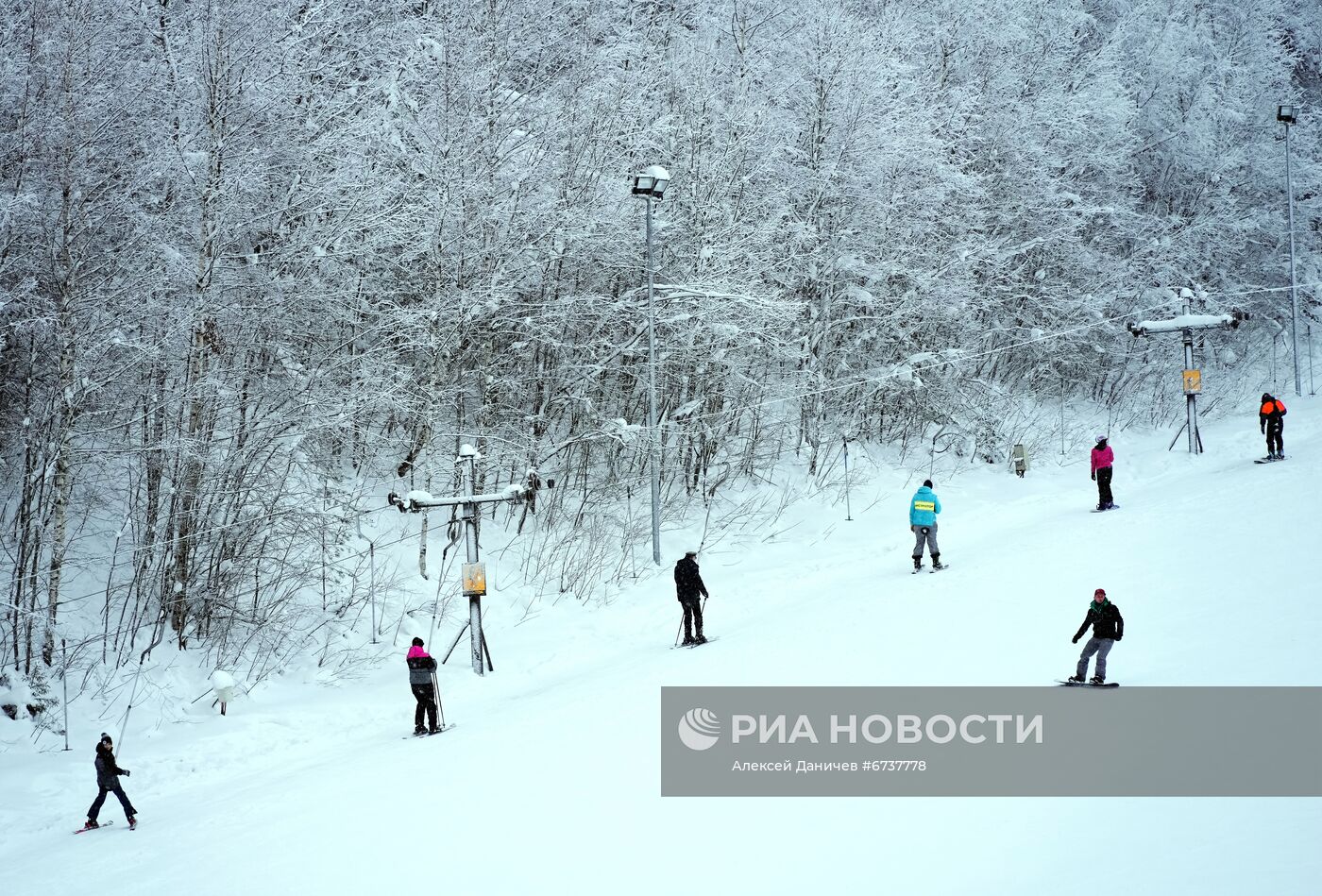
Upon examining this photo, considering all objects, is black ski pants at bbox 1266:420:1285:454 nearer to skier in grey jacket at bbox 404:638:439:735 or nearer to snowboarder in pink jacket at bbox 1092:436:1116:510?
snowboarder in pink jacket at bbox 1092:436:1116:510

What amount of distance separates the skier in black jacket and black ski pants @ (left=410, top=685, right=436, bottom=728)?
27.1ft

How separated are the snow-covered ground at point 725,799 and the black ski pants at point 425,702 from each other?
386mm

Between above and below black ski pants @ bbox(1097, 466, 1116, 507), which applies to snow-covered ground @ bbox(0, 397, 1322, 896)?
below

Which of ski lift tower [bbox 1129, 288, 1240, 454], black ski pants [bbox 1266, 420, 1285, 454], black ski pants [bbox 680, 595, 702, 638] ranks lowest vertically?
black ski pants [bbox 680, 595, 702, 638]

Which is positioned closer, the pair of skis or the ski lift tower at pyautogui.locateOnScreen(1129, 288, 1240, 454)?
the pair of skis

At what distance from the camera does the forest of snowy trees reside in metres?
15.1

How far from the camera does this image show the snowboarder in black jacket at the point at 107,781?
1072cm

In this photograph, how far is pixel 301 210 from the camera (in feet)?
61.3

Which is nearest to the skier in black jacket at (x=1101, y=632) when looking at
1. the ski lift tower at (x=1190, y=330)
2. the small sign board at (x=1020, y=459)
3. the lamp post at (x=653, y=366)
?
the lamp post at (x=653, y=366)

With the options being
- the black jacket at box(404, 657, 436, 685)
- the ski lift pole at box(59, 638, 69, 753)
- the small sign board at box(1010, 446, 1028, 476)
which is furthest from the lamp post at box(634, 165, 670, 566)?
the small sign board at box(1010, 446, 1028, 476)

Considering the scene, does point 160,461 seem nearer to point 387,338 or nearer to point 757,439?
point 387,338

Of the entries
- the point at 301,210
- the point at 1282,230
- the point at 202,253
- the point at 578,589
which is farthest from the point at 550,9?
the point at 1282,230

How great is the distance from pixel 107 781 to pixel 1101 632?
37.7 ft

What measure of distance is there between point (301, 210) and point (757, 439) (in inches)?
494
